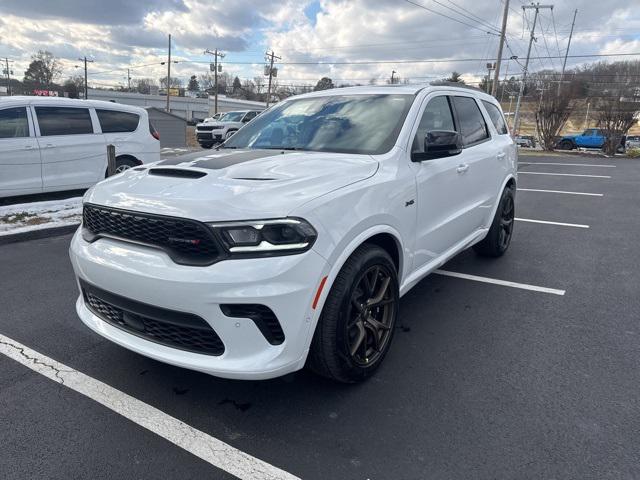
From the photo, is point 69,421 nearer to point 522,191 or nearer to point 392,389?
point 392,389

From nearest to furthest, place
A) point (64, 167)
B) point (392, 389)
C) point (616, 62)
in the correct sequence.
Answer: point (392, 389) < point (64, 167) < point (616, 62)

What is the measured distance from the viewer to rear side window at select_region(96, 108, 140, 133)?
8453 millimetres

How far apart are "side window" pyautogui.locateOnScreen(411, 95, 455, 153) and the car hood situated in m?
0.55

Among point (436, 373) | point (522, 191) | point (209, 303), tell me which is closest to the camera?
point (209, 303)

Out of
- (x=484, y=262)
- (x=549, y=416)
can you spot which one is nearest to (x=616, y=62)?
(x=484, y=262)

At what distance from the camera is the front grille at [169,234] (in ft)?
7.20

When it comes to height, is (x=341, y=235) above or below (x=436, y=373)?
above

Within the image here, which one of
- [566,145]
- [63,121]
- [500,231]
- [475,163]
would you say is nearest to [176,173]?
[475,163]

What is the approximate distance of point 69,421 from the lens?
248 cm

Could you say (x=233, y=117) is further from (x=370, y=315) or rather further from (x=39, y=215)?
(x=370, y=315)

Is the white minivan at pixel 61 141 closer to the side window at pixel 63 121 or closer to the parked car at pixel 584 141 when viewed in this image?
the side window at pixel 63 121

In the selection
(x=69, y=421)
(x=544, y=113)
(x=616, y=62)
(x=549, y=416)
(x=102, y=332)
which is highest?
(x=616, y=62)

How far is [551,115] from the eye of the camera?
28.8m

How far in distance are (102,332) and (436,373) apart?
208cm
